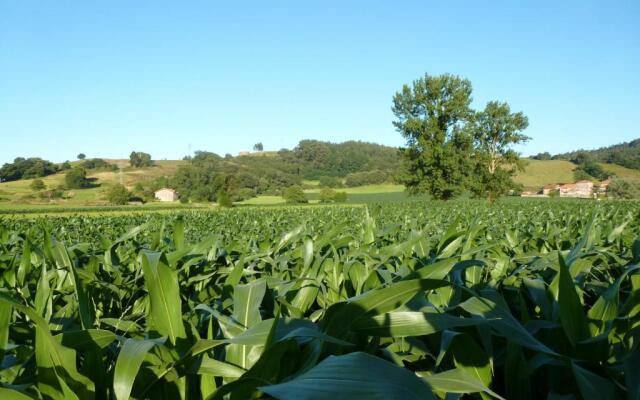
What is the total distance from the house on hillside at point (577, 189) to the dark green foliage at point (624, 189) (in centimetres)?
1548

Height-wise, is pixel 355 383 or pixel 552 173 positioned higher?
pixel 552 173

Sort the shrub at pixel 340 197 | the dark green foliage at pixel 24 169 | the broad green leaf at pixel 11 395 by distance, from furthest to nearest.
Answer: the dark green foliage at pixel 24 169 → the shrub at pixel 340 197 → the broad green leaf at pixel 11 395

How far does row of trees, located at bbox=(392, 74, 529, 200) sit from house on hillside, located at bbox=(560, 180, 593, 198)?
3954 centimetres

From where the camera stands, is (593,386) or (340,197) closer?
(593,386)

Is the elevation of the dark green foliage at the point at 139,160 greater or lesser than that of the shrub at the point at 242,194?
greater

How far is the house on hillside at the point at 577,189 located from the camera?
89.6 metres

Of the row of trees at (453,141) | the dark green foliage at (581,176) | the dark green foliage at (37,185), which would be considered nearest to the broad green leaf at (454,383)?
the row of trees at (453,141)

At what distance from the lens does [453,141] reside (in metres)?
53.5

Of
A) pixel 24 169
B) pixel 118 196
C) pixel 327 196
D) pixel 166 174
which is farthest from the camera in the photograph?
pixel 166 174

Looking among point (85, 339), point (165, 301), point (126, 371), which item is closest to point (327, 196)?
point (165, 301)

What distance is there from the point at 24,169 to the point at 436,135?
8779 cm

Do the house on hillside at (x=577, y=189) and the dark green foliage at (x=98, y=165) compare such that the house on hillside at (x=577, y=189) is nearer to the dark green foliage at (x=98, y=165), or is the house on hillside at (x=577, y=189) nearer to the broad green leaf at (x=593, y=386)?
the broad green leaf at (x=593, y=386)

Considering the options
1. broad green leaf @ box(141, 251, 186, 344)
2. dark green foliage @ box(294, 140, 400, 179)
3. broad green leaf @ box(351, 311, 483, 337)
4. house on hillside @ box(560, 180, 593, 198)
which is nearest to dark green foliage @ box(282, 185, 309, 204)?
dark green foliage @ box(294, 140, 400, 179)

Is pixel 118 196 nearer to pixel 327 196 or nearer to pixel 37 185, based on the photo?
pixel 37 185
